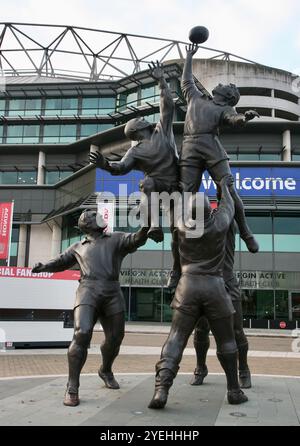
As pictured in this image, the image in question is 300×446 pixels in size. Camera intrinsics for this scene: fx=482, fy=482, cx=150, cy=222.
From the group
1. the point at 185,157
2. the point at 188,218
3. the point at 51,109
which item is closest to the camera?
the point at 188,218

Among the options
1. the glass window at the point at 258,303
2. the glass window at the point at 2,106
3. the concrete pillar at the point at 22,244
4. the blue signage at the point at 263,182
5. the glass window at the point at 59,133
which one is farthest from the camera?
the glass window at the point at 2,106


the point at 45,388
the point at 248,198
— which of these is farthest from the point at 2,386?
the point at 248,198

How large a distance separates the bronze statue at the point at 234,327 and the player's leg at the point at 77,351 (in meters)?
1.70

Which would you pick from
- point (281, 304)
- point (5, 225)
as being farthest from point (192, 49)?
point (5, 225)

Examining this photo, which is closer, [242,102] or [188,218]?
[188,218]

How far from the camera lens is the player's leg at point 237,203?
21.4 ft

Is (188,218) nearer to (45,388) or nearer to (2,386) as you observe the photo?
(45,388)

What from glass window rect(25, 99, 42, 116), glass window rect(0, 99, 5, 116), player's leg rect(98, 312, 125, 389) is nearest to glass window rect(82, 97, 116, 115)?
glass window rect(25, 99, 42, 116)

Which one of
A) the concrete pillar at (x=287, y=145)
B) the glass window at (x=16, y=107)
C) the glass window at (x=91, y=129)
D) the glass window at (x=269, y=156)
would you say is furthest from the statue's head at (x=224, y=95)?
the glass window at (x=16, y=107)

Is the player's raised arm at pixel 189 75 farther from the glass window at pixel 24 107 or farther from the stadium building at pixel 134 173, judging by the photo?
the glass window at pixel 24 107

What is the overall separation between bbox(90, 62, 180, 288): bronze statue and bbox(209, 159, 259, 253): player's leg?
0.57 meters

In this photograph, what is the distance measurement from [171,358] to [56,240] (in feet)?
100

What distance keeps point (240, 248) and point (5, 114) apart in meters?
25.0
